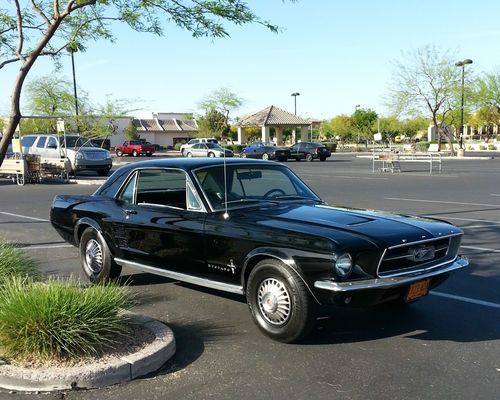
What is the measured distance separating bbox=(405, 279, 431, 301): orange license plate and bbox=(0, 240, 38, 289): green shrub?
3560 mm

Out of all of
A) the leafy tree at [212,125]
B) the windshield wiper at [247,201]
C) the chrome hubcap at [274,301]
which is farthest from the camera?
the leafy tree at [212,125]

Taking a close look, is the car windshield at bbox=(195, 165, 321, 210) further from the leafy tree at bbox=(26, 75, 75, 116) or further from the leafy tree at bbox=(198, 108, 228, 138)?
the leafy tree at bbox=(198, 108, 228, 138)

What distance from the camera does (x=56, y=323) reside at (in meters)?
4.07

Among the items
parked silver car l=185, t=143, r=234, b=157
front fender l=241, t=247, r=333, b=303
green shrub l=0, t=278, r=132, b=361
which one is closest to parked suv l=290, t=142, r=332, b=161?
parked silver car l=185, t=143, r=234, b=157

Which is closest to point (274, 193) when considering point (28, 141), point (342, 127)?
point (28, 141)

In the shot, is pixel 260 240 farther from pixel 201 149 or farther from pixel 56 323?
pixel 201 149

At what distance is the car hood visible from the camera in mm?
4453

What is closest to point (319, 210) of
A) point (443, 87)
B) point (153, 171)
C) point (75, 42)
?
point (153, 171)

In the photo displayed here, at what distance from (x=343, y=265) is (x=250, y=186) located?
71.0 inches

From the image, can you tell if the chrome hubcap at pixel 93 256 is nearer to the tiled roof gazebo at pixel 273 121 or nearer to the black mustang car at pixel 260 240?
the black mustang car at pixel 260 240

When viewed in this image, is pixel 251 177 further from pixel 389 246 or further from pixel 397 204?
pixel 397 204

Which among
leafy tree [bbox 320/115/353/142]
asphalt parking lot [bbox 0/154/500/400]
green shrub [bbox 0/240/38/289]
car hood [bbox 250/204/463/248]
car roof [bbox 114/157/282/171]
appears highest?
leafy tree [bbox 320/115/353/142]

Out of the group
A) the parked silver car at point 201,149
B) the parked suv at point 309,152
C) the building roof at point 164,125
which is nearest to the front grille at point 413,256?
the parked suv at point 309,152

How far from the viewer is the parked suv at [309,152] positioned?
41.7m
